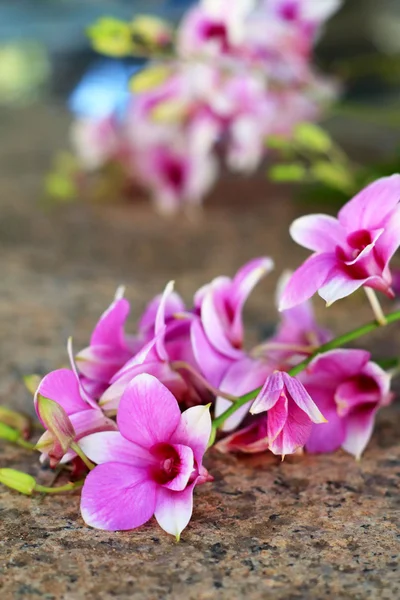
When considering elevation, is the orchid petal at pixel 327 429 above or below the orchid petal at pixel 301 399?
below

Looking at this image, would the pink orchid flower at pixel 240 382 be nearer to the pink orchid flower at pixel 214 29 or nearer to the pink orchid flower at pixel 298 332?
the pink orchid flower at pixel 298 332

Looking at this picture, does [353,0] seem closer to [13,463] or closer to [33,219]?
[33,219]

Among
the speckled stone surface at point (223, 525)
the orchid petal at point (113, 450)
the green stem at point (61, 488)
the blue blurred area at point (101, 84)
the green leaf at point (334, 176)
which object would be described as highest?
the blue blurred area at point (101, 84)

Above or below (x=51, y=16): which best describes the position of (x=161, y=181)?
below

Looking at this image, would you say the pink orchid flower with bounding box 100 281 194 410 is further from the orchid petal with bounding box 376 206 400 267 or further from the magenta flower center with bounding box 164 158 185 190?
the magenta flower center with bounding box 164 158 185 190

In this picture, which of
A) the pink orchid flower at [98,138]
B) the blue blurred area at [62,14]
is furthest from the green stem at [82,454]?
the blue blurred area at [62,14]

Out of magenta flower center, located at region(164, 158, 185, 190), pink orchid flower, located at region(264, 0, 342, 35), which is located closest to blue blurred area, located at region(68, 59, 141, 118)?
magenta flower center, located at region(164, 158, 185, 190)

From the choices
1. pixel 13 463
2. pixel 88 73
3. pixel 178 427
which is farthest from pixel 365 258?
pixel 88 73
